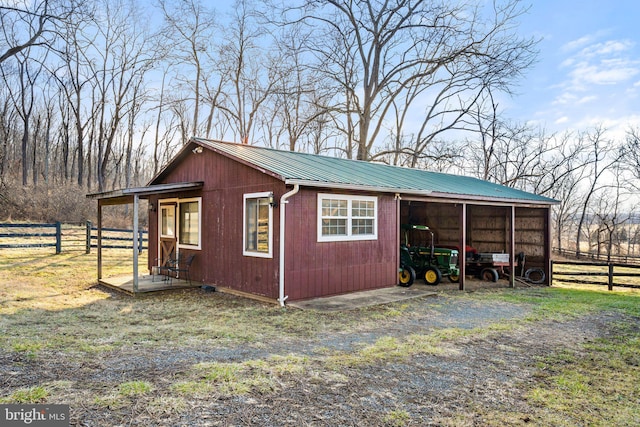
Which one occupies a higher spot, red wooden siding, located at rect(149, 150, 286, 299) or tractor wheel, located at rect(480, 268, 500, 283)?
red wooden siding, located at rect(149, 150, 286, 299)

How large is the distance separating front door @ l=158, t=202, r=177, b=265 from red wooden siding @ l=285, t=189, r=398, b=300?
13.7 feet

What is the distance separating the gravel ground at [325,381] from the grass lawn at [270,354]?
2 centimetres

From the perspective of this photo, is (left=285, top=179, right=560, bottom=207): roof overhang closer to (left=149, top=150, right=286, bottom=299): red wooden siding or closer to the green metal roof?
the green metal roof

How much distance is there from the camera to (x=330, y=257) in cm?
862

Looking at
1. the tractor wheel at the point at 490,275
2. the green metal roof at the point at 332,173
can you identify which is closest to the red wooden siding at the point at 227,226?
the green metal roof at the point at 332,173

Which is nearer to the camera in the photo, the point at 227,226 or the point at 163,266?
the point at 227,226

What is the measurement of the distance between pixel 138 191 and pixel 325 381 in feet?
20.6

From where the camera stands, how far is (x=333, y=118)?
79.0 ft

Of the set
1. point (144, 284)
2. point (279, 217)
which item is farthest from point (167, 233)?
point (279, 217)

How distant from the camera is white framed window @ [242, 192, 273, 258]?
318 inches

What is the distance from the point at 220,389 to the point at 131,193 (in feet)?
19.7

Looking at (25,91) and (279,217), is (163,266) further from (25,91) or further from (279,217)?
(25,91)

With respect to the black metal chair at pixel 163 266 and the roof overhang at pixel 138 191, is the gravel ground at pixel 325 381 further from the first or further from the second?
the black metal chair at pixel 163 266

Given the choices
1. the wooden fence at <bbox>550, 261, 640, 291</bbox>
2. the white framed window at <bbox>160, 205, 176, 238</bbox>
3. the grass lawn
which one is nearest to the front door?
the white framed window at <bbox>160, 205, 176, 238</bbox>
